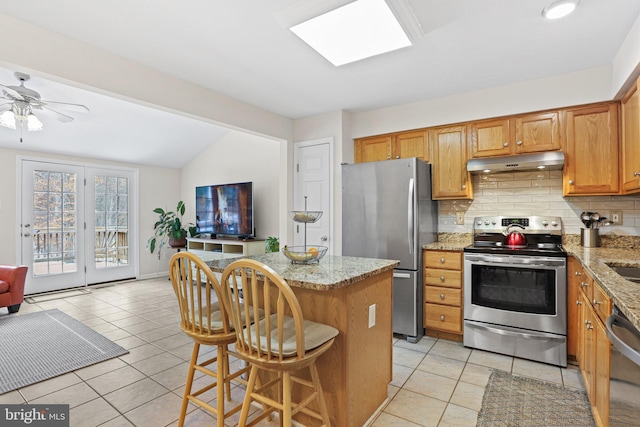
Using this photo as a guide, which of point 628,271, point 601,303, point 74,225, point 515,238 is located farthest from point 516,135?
point 74,225

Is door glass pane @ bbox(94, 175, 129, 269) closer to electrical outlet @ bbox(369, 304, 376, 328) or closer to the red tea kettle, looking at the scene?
electrical outlet @ bbox(369, 304, 376, 328)

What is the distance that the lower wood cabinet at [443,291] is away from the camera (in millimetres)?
3104

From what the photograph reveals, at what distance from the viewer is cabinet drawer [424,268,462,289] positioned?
310 cm

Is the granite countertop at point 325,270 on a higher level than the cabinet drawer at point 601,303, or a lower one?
higher

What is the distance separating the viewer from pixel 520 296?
282 cm

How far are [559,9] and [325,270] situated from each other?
2.07 m

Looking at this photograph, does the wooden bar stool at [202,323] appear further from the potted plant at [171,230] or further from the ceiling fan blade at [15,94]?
the potted plant at [171,230]

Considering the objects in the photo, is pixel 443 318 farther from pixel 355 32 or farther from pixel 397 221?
pixel 355 32

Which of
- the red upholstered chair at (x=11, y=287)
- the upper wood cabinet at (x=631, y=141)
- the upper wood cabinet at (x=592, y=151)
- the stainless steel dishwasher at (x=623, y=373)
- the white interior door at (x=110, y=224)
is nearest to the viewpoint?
the stainless steel dishwasher at (x=623, y=373)

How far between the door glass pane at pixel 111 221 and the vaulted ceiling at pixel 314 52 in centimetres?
223

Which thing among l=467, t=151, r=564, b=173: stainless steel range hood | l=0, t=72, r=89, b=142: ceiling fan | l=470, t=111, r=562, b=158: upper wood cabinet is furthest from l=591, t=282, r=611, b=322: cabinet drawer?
l=0, t=72, r=89, b=142: ceiling fan

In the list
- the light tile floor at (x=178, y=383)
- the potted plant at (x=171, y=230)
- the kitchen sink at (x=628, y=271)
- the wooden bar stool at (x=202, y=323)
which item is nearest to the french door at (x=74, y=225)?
the potted plant at (x=171, y=230)

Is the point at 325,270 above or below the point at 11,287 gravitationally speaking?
above

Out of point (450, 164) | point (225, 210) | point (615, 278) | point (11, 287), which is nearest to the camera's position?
point (615, 278)
